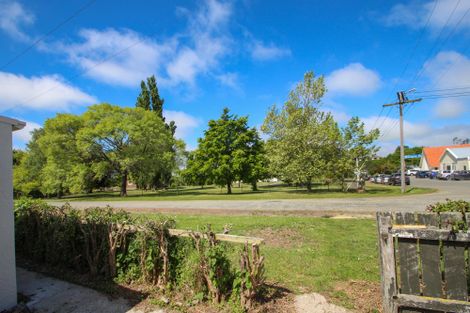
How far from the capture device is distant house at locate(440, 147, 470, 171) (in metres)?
59.4

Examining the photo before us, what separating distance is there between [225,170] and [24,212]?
25.8 meters

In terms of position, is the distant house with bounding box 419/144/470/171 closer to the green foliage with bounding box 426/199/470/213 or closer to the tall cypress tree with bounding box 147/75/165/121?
the tall cypress tree with bounding box 147/75/165/121

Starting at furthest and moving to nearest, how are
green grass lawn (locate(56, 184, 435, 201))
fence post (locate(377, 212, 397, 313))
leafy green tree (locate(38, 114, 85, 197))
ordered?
leafy green tree (locate(38, 114, 85, 197)) → green grass lawn (locate(56, 184, 435, 201)) → fence post (locate(377, 212, 397, 313))

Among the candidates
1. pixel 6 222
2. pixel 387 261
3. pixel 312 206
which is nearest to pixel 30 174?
pixel 312 206

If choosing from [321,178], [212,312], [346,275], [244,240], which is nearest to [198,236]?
[244,240]

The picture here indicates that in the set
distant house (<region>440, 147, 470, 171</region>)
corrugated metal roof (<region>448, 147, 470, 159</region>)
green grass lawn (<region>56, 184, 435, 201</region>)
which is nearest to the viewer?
green grass lawn (<region>56, 184, 435, 201</region>)

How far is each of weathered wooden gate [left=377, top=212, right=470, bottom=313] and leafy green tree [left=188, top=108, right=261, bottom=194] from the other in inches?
1132

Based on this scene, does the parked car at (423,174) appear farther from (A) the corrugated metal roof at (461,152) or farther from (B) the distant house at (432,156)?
(B) the distant house at (432,156)

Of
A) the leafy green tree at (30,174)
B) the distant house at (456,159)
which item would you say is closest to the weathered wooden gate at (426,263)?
the leafy green tree at (30,174)

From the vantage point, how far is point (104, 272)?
18.4 ft

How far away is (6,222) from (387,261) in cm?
561

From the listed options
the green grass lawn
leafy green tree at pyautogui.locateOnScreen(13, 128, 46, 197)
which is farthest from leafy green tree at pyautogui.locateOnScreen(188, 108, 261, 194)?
leafy green tree at pyautogui.locateOnScreen(13, 128, 46, 197)

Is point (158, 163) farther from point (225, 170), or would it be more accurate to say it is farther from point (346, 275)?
point (346, 275)

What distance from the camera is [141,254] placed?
16.8 ft
